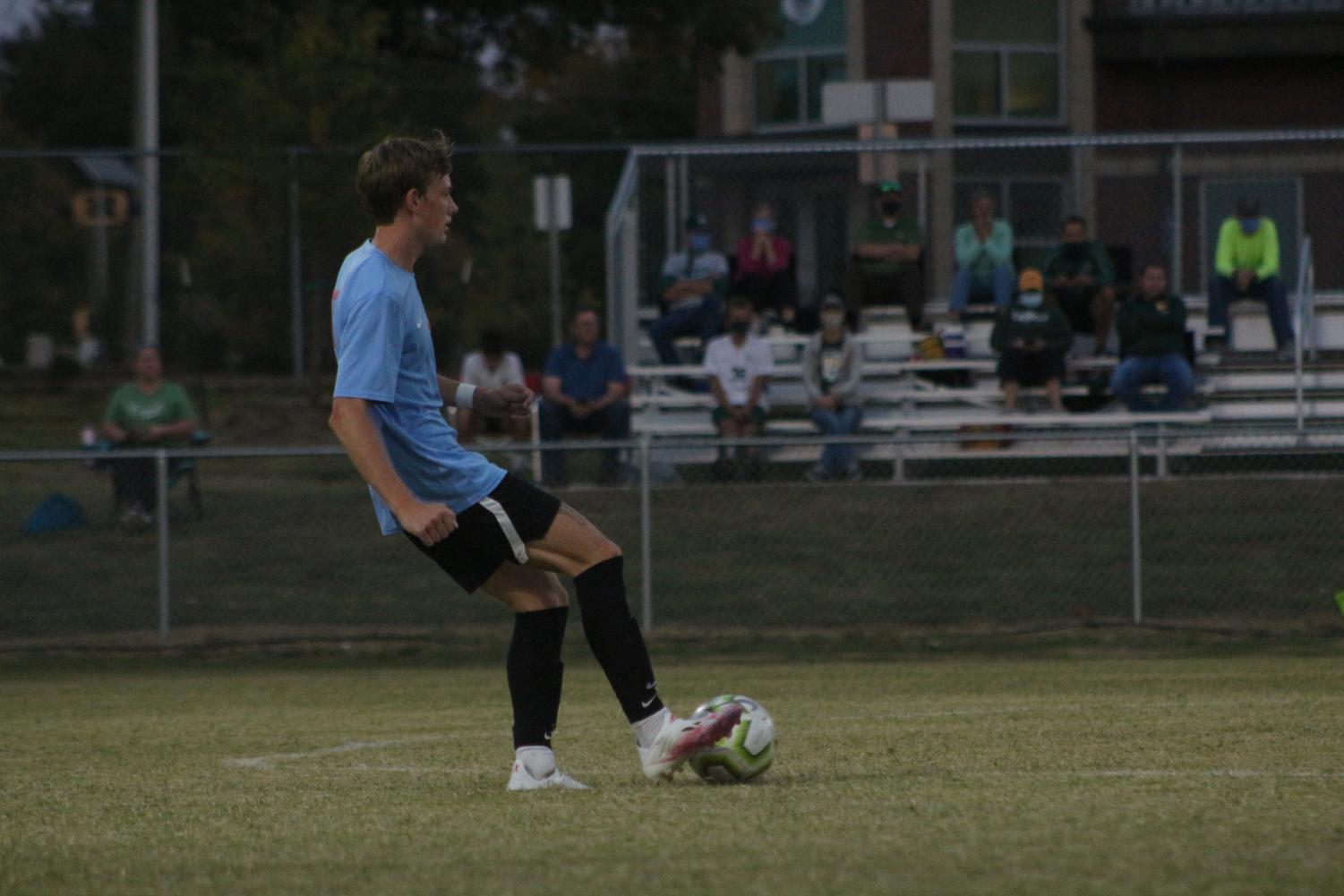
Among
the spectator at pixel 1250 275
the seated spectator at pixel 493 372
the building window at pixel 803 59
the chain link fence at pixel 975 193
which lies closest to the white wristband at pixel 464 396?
the seated spectator at pixel 493 372

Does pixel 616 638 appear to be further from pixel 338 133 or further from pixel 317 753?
pixel 338 133

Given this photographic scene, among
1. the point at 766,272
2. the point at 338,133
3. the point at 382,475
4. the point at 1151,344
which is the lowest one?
the point at 382,475

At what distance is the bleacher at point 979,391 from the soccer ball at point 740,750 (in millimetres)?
10765

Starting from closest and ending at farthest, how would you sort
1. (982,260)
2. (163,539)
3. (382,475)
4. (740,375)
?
(382,475), (163,539), (740,375), (982,260)

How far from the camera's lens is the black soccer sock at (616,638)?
6.13m

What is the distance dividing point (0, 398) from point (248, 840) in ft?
51.6

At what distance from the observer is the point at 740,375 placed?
59.1 feet

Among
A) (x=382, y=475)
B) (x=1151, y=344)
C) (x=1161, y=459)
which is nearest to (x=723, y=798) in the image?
(x=382, y=475)

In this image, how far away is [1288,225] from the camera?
22.6 metres

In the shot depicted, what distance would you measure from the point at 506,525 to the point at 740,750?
3.20 feet

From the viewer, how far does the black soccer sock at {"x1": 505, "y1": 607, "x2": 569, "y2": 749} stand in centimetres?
618

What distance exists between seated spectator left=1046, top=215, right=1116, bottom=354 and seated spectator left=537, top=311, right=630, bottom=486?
4.05 m

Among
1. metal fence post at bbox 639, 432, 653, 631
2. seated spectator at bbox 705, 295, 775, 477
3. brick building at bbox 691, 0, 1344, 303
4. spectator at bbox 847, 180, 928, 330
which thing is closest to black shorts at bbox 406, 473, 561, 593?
metal fence post at bbox 639, 432, 653, 631

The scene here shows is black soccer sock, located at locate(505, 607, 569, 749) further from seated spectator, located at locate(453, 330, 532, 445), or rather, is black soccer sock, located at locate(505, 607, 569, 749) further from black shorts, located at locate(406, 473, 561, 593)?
seated spectator, located at locate(453, 330, 532, 445)
